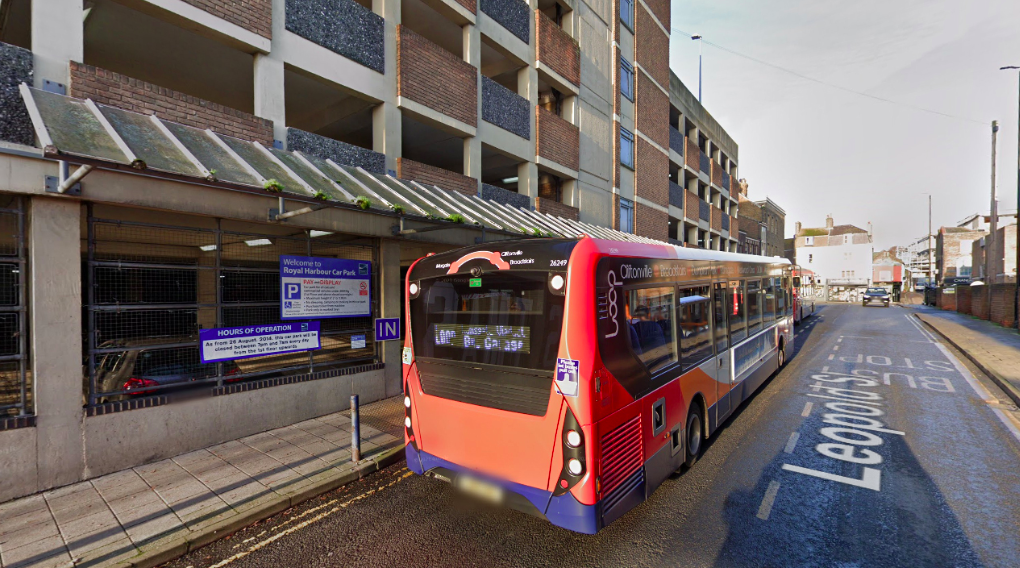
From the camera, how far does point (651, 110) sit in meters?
22.6

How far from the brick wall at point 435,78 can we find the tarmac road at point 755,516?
347 inches

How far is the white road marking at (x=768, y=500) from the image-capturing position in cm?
441

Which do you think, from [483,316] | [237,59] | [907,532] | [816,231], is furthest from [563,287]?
[816,231]

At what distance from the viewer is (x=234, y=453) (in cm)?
609

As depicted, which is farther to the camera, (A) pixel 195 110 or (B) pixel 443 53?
(B) pixel 443 53

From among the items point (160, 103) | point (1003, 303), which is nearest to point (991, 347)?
point (1003, 303)

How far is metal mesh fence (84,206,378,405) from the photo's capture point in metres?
5.63

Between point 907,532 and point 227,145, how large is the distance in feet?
32.7

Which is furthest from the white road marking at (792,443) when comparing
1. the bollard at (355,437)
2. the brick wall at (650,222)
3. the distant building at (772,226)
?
the distant building at (772,226)

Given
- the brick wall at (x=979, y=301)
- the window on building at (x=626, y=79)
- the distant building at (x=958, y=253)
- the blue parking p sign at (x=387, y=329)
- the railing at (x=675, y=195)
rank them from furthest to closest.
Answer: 1. the distant building at (x=958, y=253)
2. the railing at (x=675, y=195)
3. the brick wall at (x=979, y=301)
4. the window on building at (x=626, y=79)
5. the blue parking p sign at (x=387, y=329)

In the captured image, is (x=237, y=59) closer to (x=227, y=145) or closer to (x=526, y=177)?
(x=227, y=145)

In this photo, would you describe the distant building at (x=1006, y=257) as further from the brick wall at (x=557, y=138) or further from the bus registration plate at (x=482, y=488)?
the bus registration plate at (x=482, y=488)

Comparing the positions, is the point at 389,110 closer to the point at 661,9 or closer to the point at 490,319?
the point at 490,319

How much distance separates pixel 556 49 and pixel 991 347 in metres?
18.0
